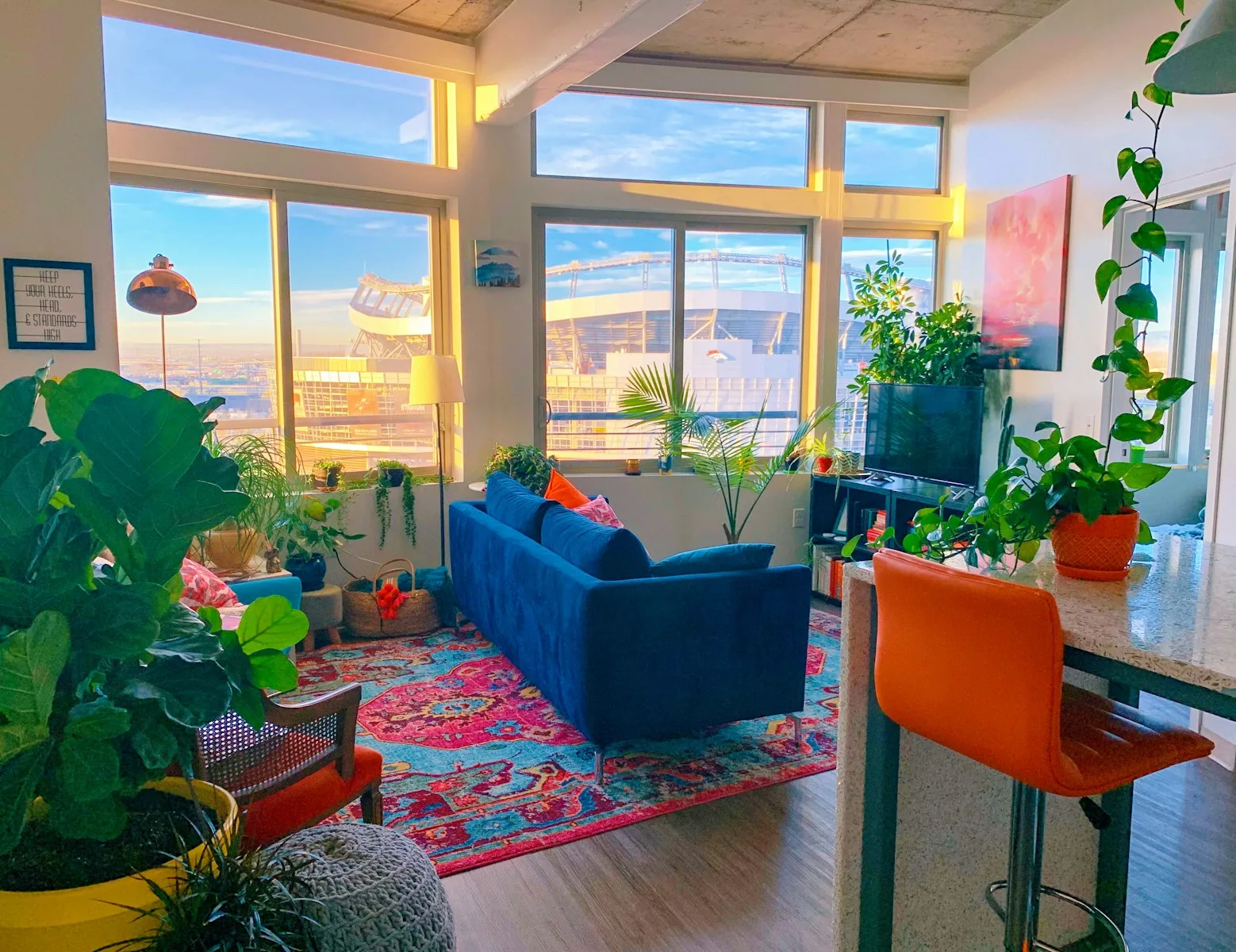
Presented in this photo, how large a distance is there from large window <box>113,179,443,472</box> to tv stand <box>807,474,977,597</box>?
2.49 meters

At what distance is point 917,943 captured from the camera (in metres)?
2.03

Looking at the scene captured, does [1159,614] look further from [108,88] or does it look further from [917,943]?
[108,88]

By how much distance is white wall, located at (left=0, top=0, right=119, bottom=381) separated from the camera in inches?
125

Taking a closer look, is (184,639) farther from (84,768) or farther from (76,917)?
(76,917)

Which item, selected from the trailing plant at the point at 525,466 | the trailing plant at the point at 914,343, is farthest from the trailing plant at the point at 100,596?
the trailing plant at the point at 914,343

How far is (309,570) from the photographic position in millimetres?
4613

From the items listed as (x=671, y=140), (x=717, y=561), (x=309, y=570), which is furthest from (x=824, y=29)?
(x=309, y=570)

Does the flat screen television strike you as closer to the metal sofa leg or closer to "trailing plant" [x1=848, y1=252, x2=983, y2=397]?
"trailing plant" [x1=848, y1=252, x2=983, y2=397]

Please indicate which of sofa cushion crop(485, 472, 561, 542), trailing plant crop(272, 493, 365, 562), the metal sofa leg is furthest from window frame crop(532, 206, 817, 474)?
the metal sofa leg

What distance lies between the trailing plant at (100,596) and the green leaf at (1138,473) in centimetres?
167

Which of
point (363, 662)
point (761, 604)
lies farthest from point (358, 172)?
point (761, 604)

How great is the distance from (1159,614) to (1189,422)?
4.57 meters

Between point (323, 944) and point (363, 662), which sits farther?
point (363, 662)

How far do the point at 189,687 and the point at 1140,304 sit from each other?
5.75 ft
